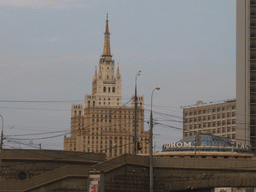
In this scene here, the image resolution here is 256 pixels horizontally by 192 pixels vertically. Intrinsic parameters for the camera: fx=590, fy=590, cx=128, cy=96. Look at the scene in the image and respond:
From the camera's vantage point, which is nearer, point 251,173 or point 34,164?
point 251,173

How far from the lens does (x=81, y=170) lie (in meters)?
63.6

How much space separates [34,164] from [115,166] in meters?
14.8

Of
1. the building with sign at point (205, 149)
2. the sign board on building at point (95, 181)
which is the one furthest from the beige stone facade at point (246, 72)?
the sign board on building at point (95, 181)

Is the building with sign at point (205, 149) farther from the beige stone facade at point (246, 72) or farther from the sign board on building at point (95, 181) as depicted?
the beige stone facade at point (246, 72)

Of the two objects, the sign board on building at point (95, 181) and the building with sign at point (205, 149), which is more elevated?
the building with sign at point (205, 149)

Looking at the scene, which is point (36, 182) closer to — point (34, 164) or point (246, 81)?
point (34, 164)

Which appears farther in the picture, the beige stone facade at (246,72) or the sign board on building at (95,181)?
the beige stone facade at (246,72)

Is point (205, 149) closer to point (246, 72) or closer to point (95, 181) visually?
point (95, 181)

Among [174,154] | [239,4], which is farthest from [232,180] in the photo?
[239,4]

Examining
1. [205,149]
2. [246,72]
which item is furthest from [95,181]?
Result: [246,72]

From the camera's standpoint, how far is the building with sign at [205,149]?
90812mm

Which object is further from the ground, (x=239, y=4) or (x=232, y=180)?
(x=239, y=4)

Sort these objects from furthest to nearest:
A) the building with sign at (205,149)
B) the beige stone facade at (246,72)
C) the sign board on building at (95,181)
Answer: the beige stone facade at (246,72), the building with sign at (205,149), the sign board on building at (95,181)

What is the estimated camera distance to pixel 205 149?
3661 inches
